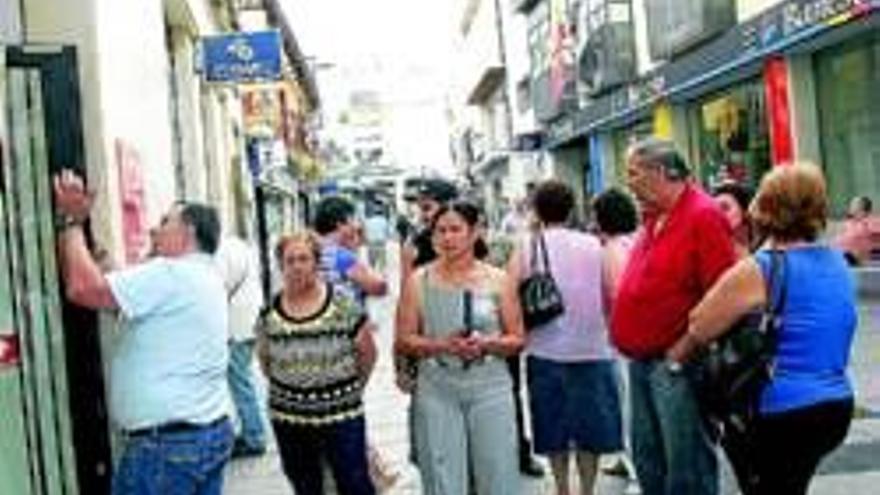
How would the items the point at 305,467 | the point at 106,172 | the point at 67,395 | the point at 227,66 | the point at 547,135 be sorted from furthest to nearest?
the point at 547,135 < the point at 227,66 < the point at 106,172 < the point at 305,467 < the point at 67,395

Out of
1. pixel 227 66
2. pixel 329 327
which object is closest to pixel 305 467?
pixel 329 327

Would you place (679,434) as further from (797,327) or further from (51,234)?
(51,234)

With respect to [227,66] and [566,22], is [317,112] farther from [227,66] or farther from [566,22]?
[227,66]

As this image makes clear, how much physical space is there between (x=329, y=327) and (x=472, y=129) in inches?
3385

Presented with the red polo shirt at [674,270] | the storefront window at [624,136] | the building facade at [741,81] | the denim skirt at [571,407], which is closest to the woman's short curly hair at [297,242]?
the red polo shirt at [674,270]

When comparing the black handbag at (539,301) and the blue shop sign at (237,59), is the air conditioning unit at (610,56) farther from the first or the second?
the black handbag at (539,301)

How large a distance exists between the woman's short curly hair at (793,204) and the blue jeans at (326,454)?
2.41 metres

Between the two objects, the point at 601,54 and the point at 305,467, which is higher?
the point at 601,54

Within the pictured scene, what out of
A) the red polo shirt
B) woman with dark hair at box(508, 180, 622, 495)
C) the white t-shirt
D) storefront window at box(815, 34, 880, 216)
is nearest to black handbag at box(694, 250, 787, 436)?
the red polo shirt

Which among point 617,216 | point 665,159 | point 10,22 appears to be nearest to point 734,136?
point 617,216

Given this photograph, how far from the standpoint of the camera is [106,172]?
8492 mm

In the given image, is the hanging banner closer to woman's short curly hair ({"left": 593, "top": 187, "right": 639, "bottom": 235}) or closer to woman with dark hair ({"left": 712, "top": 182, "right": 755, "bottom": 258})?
woman's short curly hair ({"left": 593, "top": 187, "right": 639, "bottom": 235})

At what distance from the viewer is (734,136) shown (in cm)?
3122

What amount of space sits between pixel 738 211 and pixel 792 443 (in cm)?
203
